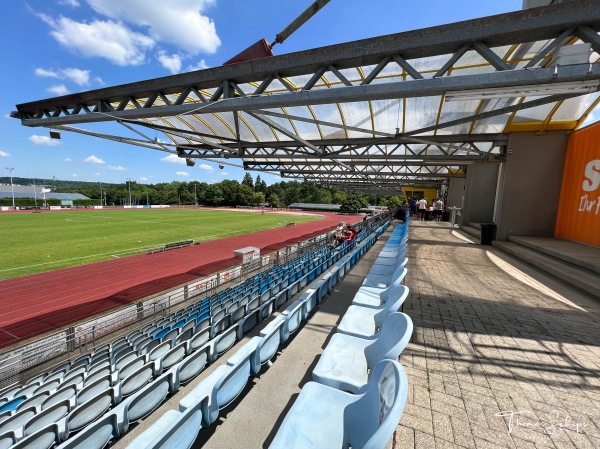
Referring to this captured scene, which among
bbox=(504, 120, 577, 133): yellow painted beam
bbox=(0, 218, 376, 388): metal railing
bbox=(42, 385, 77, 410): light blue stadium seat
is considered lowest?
bbox=(0, 218, 376, 388): metal railing

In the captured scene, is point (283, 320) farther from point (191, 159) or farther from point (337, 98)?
point (191, 159)

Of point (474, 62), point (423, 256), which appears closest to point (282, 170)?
point (423, 256)

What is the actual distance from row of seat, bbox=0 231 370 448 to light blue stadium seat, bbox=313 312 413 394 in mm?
1508

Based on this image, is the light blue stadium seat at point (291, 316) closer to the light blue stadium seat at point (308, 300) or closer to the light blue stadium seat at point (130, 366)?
the light blue stadium seat at point (308, 300)

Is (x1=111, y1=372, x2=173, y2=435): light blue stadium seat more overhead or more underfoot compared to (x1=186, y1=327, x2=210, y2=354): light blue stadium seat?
more overhead

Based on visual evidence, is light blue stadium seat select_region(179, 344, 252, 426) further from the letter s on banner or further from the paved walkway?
the letter s on banner

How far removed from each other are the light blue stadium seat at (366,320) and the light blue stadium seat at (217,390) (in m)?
1.22

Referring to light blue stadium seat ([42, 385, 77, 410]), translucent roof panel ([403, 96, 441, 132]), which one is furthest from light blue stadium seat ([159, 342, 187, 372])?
translucent roof panel ([403, 96, 441, 132])

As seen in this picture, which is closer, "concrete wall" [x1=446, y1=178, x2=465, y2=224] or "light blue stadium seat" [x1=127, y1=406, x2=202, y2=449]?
"light blue stadium seat" [x1=127, y1=406, x2=202, y2=449]

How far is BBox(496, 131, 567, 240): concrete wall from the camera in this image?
404 inches

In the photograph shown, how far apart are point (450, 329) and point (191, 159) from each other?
13167 mm

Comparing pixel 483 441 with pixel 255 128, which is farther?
pixel 255 128

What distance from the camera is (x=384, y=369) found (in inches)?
64.4

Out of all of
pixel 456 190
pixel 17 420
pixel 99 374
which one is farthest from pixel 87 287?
pixel 456 190
